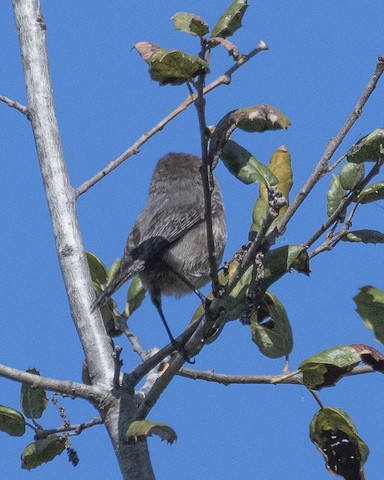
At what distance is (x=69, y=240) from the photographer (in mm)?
3352

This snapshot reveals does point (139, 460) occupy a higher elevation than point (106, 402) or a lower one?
lower

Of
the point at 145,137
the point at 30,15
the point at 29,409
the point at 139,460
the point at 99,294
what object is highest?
the point at 30,15

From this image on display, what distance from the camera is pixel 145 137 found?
346cm

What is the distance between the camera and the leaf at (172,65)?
2.11 m

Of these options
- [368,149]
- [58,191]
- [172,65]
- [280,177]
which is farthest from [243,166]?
[58,191]

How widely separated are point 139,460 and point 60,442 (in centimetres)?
42

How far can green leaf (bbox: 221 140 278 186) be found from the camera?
2.63m

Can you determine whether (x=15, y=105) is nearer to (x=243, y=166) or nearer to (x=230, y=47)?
(x=243, y=166)

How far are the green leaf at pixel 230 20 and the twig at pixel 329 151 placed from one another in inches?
16.4

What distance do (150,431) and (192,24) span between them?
1193mm

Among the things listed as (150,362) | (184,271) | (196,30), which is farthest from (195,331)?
(184,271)

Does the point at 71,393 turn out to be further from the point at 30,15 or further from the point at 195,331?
the point at 30,15

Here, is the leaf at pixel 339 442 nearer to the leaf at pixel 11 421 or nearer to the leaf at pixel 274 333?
the leaf at pixel 274 333

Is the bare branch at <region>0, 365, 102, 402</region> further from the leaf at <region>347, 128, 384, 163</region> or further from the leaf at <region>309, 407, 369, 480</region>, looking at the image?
the leaf at <region>347, 128, 384, 163</region>
